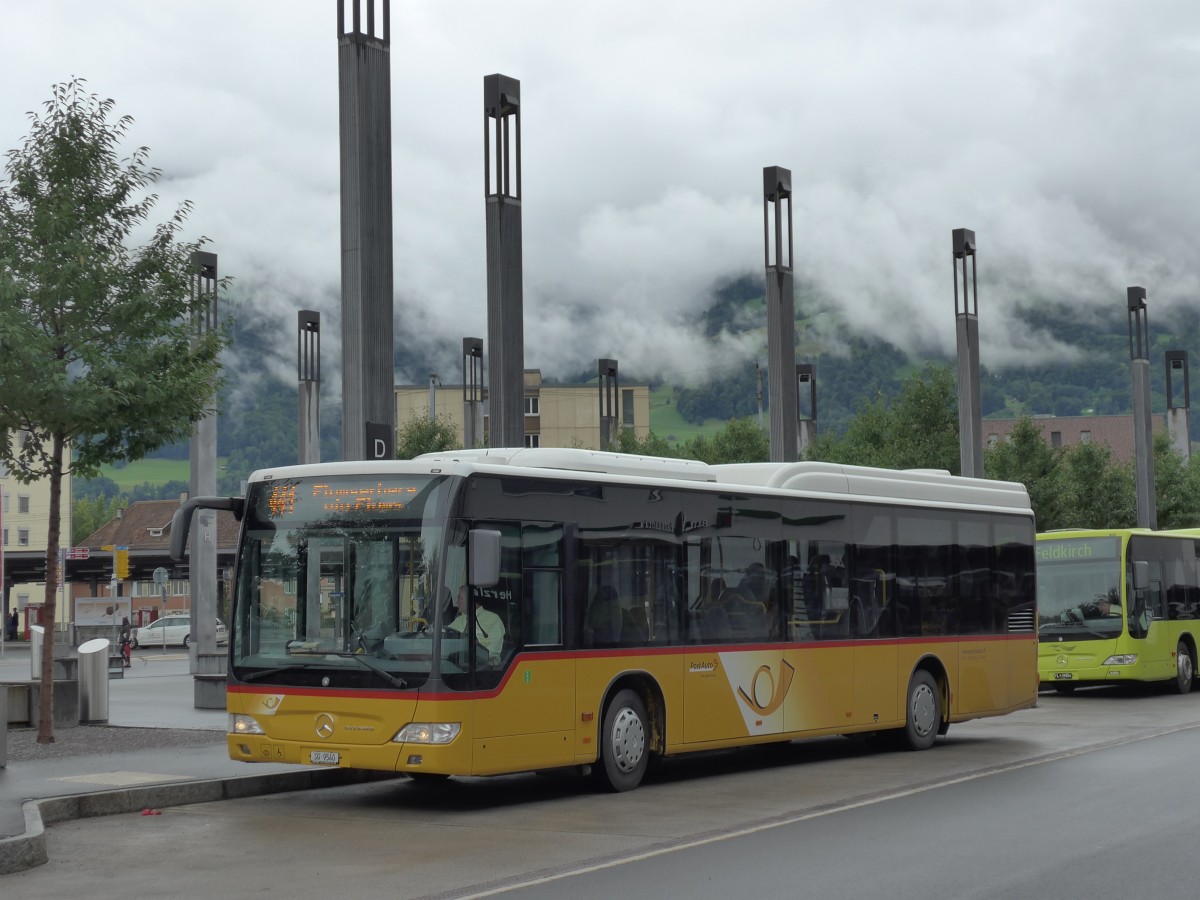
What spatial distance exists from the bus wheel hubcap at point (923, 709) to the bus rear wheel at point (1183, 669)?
1197 centimetres

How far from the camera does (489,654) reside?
518 inches

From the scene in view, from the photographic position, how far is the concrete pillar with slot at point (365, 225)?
17812mm

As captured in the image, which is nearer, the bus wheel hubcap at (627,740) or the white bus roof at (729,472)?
the white bus roof at (729,472)

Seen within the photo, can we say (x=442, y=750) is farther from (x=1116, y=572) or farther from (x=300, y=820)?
(x=1116, y=572)

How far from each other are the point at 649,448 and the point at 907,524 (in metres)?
60.8

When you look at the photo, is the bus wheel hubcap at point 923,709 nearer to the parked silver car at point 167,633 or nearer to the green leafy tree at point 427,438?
the green leafy tree at point 427,438

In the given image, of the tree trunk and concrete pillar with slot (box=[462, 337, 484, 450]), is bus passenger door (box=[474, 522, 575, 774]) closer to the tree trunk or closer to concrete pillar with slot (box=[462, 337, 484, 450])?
the tree trunk

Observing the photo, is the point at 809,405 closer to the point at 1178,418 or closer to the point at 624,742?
the point at 1178,418

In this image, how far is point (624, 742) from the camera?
47.7ft

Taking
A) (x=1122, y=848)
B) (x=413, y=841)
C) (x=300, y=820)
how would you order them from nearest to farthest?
(x=1122, y=848)
(x=413, y=841)
(x=300, y=820)

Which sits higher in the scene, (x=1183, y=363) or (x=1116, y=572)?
(x=1183, y=363)

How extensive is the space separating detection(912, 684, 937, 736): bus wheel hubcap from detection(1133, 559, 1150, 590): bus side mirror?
32.8ft

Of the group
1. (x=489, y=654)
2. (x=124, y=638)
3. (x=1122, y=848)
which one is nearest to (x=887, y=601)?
(x=489, y=654)

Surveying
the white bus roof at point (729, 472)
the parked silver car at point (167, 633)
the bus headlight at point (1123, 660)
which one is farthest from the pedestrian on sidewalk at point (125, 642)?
the white bus roof at point (729, 472)
